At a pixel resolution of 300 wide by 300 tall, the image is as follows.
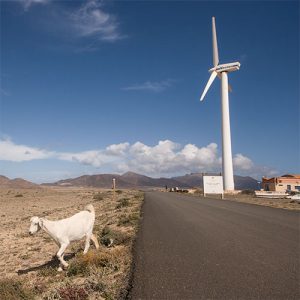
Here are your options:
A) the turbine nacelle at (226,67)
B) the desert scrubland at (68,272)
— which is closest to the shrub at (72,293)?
the desert scrubland at (68,272)

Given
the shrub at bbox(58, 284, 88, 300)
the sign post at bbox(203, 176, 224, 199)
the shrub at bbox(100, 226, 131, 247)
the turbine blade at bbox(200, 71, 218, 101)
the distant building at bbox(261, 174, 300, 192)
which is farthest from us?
the distant building at bbox(261, 174, 300, 192)

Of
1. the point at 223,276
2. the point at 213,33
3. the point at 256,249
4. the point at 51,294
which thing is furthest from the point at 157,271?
the point at 213,33

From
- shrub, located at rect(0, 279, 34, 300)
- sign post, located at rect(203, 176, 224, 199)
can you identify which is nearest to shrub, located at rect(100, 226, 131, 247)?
shrub, located at rect(0, 279, 34, 300)

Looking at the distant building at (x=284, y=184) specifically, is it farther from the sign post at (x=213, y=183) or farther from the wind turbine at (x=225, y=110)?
the sign post at (x=213, y=183)

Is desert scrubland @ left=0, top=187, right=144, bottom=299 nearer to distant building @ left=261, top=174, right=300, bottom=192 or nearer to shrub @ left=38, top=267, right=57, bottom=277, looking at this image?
shrub @ left=38, top=267, right=57, bottom=277

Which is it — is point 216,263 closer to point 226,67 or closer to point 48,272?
point 48,272

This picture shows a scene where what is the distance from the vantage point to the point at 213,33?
255 feet

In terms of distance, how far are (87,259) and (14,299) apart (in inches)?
106

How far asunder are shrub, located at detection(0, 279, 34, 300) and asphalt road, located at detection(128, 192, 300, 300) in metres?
2.27

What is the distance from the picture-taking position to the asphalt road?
26.1ft

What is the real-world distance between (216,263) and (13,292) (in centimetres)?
493

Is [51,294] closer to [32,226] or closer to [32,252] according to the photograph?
[32,226]

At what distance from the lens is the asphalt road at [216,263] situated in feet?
26.1

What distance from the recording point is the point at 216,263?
409 inches
